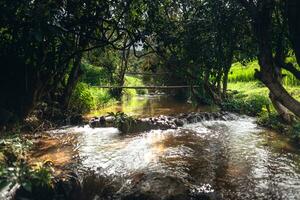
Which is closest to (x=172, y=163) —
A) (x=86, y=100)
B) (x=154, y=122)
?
(x=154, y=122)

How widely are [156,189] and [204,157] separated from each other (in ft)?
9.55

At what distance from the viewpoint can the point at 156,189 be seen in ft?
24.8

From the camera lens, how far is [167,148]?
11.1 metres

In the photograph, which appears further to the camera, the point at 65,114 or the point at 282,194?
the point at 65,114

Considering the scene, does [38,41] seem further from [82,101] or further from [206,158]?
[82,101]

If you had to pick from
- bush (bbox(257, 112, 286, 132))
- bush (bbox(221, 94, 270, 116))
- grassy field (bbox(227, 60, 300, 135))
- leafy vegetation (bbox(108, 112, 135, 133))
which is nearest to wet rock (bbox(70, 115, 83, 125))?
leafy vegetation (bbox(108, 112, 135, 133))

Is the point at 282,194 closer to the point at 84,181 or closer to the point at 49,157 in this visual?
the point at 84,181

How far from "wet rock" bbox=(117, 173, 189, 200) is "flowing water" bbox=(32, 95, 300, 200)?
0.32m

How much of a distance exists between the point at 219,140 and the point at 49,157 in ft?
17.9

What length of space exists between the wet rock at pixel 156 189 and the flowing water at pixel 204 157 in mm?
322

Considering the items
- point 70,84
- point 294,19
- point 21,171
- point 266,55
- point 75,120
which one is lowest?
point 75,120

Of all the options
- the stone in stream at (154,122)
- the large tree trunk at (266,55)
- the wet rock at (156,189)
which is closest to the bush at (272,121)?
the stone in stream at (154,122)

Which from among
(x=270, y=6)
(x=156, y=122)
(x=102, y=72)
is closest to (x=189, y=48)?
(x=270, y=6)

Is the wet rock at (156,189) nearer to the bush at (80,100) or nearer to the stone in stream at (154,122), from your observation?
the stone in stream at (154,122)
